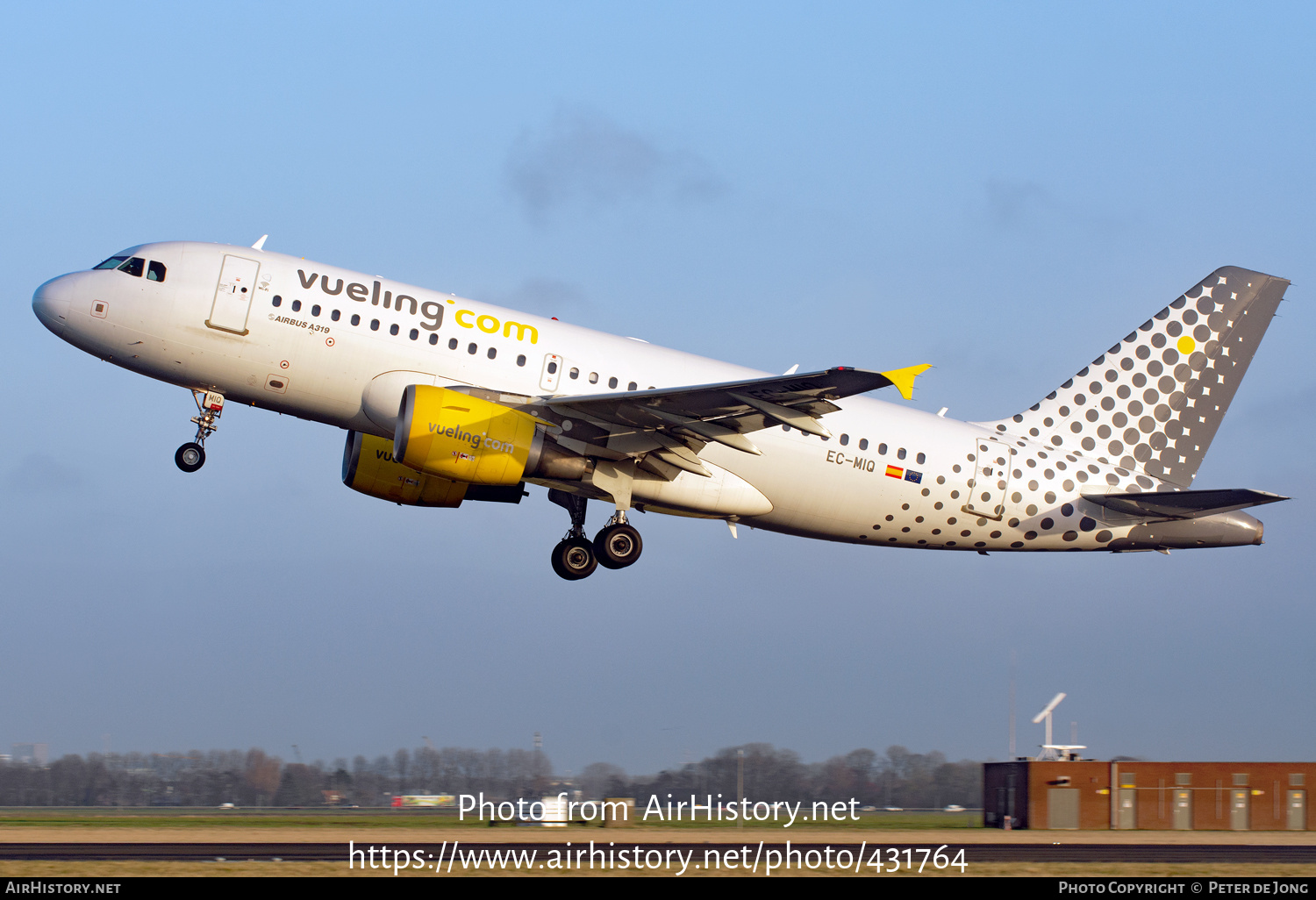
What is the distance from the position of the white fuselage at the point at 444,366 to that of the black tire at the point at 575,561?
369 centimetres

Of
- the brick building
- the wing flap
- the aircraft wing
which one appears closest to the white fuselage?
the aircraft wing

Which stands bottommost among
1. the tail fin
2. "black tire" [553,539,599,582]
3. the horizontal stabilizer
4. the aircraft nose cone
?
"black tire" [553,539,599,582]

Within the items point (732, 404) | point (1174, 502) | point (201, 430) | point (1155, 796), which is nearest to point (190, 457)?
point (201, 430)

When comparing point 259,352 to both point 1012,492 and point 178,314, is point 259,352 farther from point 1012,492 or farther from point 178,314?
point 1012,492

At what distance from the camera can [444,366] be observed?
26.3 metres

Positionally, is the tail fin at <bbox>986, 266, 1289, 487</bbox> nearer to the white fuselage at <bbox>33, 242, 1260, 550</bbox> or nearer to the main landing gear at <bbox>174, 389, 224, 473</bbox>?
the white fuselage at <bbox>33, 242, 1260, 550</bbox>

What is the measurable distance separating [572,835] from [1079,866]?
389 inches

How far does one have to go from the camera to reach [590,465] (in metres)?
27.4

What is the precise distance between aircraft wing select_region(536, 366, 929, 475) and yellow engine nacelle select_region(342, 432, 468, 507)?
4.61 metres

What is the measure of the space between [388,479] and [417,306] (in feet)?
16.7

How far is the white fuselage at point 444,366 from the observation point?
25.8 metres

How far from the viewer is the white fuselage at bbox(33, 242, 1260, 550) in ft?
84.7

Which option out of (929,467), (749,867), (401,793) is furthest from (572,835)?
(929,467)

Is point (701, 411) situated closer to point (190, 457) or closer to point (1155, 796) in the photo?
point (190, 457)
